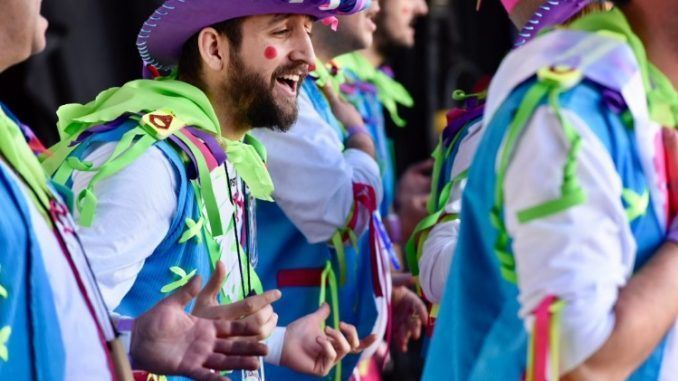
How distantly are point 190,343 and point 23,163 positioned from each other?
0.41m

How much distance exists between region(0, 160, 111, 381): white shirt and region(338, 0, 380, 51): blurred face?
7.51ft

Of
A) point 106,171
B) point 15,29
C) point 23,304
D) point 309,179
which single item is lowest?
point 309,179

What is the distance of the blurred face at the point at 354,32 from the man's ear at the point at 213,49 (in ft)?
3.27

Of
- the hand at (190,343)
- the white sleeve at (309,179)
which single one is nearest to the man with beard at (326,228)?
the white sleeve at (309,179)

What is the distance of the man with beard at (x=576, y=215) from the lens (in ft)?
6.55

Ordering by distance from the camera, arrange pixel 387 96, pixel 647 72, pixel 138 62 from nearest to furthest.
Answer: pixel 647 72
pixel 387 96
pixel 138 62

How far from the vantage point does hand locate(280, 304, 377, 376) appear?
3113 millimetres

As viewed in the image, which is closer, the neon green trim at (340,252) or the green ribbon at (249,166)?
the green ribbon at (249,166)

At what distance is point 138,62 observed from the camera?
608 centimetres

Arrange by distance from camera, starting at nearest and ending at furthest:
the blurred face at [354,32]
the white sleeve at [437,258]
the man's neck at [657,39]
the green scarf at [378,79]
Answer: the man's neck at [657,39], the white sleeve at [437,258], the blurred face at [354,32], the green scarf at [378,79]

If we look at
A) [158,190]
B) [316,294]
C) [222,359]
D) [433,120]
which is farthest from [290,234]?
[433,120]

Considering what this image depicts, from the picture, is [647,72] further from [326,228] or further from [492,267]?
[326,228]

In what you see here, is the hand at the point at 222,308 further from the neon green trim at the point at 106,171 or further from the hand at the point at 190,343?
the neon green trim at the point at 106,171

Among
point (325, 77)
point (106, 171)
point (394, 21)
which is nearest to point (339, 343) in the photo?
point (106, 171)
